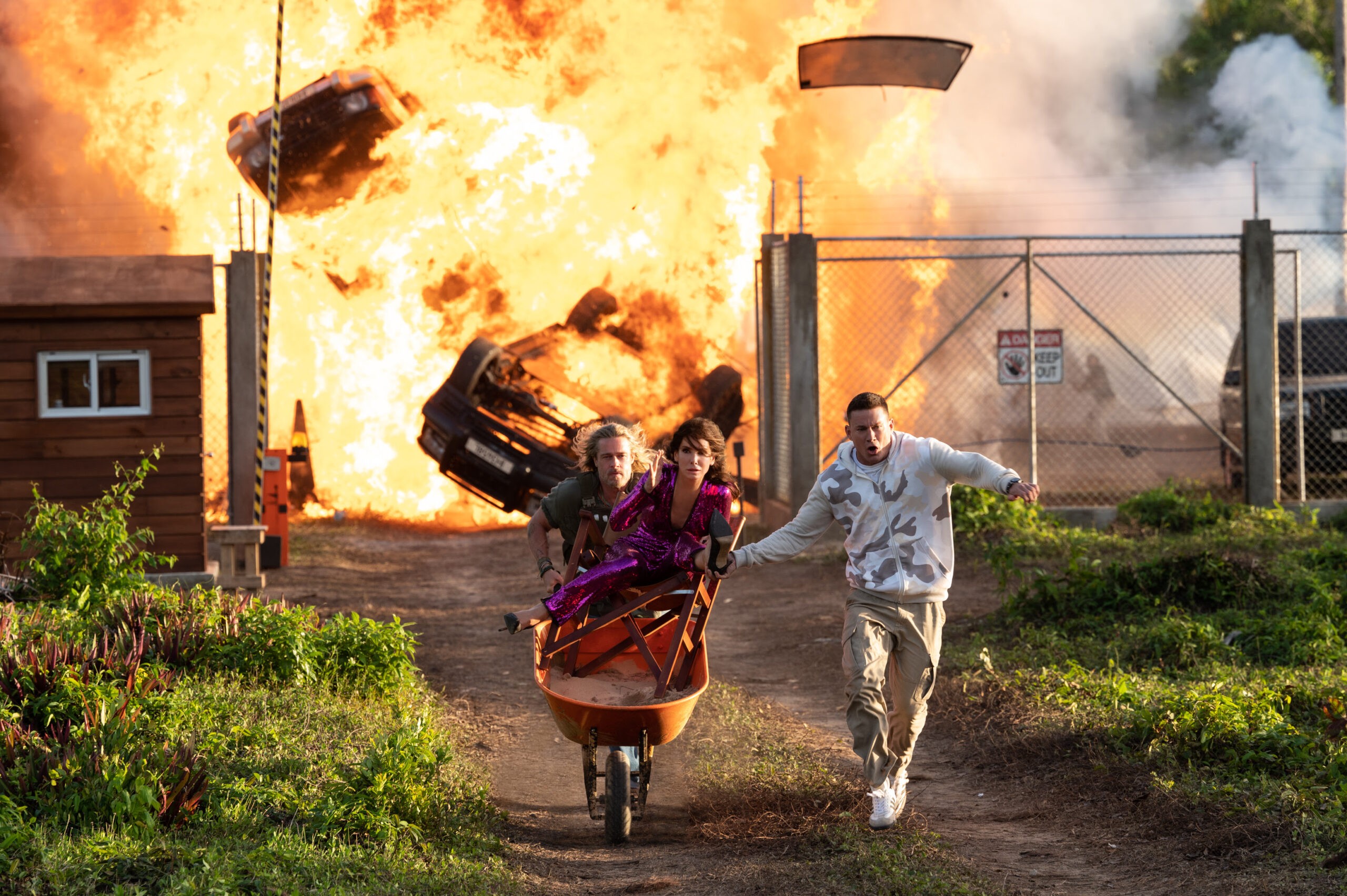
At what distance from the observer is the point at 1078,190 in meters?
27.8

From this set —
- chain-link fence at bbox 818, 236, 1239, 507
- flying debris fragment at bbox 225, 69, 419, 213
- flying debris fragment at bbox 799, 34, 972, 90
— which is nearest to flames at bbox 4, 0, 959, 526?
flying debris fragment at bbox 225, 69, 419, 213

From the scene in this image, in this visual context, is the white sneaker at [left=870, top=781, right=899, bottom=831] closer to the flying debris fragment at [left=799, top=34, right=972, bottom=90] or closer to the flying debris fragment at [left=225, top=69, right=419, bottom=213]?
the flying debris fragment at [left=799, top=34, right=972, bottom=90]

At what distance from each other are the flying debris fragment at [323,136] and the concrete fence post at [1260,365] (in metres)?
11.4

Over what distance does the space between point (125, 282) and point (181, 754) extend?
6.88 metres

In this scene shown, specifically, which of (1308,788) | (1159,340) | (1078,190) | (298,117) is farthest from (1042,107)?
(1308,788)

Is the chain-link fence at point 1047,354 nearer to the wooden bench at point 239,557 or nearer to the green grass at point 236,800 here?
the wooden bench at point 239,557

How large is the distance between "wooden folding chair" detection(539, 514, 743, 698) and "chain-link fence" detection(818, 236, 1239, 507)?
27.4ft

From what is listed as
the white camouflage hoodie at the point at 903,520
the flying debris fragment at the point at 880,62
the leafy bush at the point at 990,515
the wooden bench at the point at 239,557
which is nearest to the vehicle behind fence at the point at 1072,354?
the leafy bush at the point at 990,515

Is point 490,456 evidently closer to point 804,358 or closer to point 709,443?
point 804,358

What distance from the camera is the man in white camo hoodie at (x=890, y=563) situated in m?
5.46

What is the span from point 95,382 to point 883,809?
26.8 ft

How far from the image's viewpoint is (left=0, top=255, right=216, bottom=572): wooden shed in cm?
1065

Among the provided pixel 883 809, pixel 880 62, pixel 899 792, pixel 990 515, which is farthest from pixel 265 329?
pixel 883 809

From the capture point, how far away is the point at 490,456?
15211 millimetres
